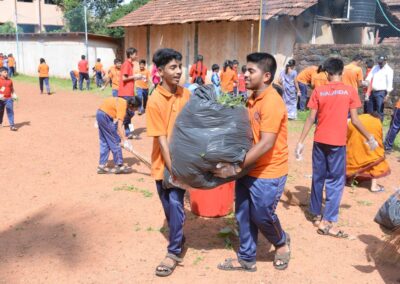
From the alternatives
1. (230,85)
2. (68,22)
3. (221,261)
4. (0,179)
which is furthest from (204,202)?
(68,22)

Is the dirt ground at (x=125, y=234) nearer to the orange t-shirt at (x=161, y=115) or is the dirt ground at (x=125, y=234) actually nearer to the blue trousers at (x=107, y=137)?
the blue trousers at (x=107, y=137)

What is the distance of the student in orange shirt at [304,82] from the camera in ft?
35.5

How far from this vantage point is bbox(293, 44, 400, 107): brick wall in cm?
1091

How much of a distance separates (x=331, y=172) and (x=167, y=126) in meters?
1.84

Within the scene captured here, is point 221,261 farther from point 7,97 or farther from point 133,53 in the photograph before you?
point 7,97

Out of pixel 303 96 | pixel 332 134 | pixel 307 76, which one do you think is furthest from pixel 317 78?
pixel 332 134

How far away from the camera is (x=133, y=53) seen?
8258 mm

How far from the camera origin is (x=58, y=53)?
936 inches

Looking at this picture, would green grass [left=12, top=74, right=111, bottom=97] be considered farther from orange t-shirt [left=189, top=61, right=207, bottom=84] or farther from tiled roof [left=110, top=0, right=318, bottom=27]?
orange t-shirt [left=189, top=61, right=207, bottom=84]

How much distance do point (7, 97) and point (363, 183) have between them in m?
7.87

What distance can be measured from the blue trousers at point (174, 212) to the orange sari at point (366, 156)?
3.26 m

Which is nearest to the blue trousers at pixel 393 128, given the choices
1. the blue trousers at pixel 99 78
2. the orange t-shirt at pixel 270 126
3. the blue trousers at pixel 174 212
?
the orange t-shirt at pixel 270 126

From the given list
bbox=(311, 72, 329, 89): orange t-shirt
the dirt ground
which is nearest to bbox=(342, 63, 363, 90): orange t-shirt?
bbox=(311, 72, 329, 89): orange t-shirt

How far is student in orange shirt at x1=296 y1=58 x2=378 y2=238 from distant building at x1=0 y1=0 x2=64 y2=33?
127ft
